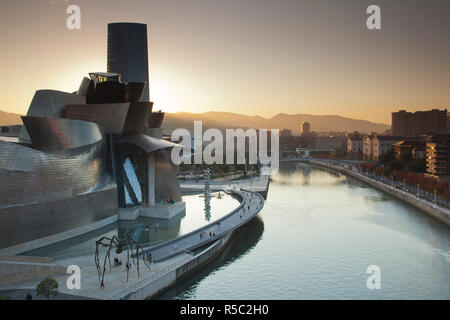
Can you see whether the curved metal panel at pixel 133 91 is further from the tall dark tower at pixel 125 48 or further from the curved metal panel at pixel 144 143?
the tall dark tower at pixel 125 48

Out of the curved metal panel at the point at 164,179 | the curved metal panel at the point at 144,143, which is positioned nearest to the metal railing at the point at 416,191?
the curved metal panel at the point at 164,179

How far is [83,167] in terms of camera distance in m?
28.5

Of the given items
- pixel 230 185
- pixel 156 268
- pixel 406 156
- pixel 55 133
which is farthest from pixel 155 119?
pixel 406 156

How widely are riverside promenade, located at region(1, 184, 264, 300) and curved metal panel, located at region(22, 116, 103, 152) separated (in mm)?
8729

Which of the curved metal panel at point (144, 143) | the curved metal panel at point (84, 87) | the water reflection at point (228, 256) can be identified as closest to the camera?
the water reflection at point (228, 256)

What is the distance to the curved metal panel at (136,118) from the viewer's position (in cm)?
3350

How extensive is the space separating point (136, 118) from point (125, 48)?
110 metres

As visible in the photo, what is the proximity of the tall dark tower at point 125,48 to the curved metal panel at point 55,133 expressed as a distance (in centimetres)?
11131

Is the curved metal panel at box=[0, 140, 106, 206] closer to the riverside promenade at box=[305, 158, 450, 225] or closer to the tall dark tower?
the riverside promenade at box=[305, 158, 450, 225]

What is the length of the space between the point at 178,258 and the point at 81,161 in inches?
436

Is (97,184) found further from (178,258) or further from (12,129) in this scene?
(12,129)

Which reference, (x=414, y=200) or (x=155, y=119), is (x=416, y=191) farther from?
(x=155, y=119)

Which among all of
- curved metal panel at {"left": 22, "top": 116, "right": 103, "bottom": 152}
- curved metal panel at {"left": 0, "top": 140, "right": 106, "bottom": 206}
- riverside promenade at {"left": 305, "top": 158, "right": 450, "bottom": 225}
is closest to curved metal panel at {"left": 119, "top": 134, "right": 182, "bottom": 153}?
curved metal panel at {"left": 0, "top": 140, "right": 106, "bottom": 206}

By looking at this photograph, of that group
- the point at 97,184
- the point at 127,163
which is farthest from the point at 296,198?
the point at 97,184
